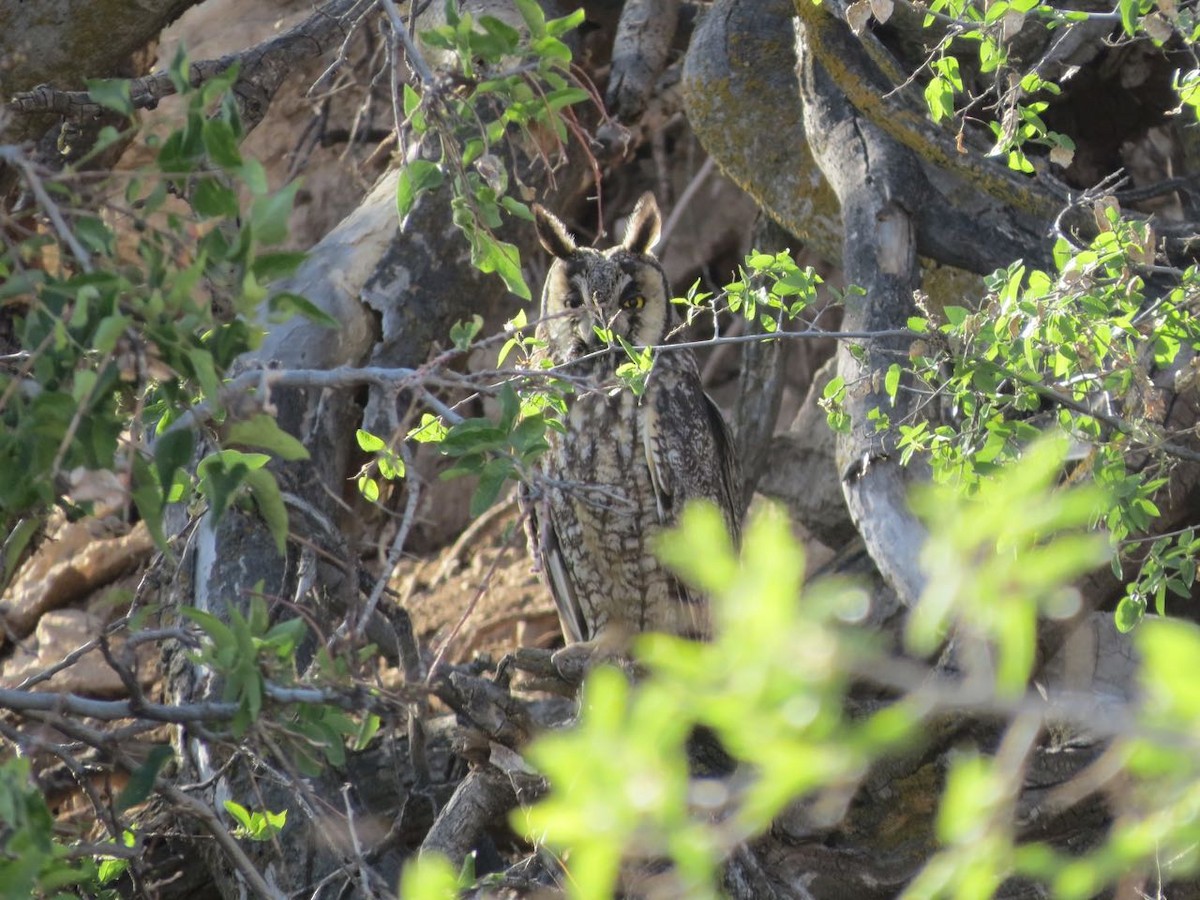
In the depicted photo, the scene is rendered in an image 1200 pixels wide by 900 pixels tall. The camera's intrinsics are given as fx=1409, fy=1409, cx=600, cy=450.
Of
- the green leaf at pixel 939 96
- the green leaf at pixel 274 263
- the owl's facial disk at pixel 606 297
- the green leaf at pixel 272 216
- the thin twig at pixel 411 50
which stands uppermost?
the thin twig at pixel 411 50

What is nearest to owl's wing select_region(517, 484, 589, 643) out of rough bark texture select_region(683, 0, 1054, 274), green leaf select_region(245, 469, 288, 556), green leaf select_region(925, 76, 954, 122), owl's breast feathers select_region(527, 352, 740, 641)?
Result: owl's breast feathers select_region(527, 352, 740, 641)

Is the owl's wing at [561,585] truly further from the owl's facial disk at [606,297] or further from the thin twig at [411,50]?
the thin twig at [411,50]

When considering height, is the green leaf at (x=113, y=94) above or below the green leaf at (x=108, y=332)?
above

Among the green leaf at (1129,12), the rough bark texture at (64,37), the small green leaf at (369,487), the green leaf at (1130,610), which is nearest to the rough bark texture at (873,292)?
the green leaf at (1130,610)

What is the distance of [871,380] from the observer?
2549 mm

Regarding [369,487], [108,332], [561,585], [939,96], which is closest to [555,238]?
[561,585]

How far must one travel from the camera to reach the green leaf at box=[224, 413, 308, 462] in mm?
1490

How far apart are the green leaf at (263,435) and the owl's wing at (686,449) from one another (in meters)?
2.14

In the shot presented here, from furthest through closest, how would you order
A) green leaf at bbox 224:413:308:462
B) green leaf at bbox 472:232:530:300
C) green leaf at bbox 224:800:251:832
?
green leaf at bbox 224:800:251:832 → green leaf at bbox 472:232:530:300 → green leaf at bbox 224:413:308:462

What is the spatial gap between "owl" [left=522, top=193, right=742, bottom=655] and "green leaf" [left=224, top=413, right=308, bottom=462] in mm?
2015

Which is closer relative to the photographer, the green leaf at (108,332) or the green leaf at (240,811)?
the green leaf at (108,332)

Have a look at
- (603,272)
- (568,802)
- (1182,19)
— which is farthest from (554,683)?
(568,802)

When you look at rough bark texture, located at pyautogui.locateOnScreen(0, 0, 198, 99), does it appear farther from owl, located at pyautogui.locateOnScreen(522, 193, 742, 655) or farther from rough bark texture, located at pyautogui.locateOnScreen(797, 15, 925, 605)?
rough bark texture, located at pyautogui.locateOnScreen(797, 15, 925, 605)

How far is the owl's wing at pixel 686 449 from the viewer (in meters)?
3.61
